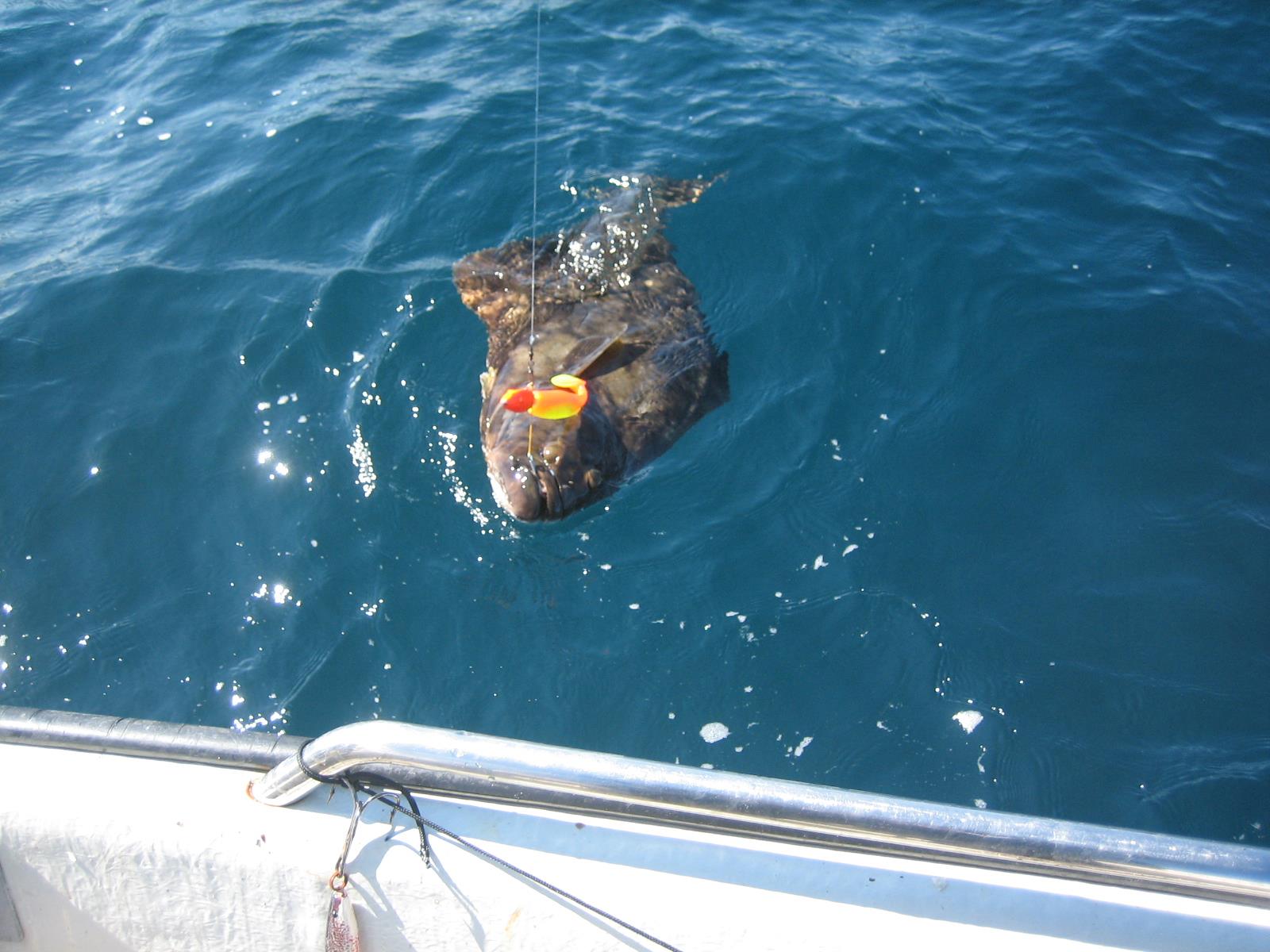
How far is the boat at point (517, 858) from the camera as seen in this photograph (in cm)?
243

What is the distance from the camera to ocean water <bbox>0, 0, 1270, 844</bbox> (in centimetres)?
503

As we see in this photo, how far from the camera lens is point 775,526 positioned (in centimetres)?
586

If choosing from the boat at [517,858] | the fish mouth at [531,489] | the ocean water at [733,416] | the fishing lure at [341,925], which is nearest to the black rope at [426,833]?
the boat at [517,858]

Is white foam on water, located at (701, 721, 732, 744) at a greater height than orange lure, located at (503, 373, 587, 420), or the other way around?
orange lure, located at (503, 373, 587, 420)

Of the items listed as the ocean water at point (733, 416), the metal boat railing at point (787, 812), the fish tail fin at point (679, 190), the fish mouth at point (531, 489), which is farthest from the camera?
the fish tail fin at point (679, 190)

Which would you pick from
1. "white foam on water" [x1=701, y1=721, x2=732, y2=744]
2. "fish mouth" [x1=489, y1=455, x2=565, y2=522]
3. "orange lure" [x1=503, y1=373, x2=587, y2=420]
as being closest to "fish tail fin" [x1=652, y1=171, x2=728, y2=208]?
"orange lure" [x1=503, y1=373, x2=587, y2=420]

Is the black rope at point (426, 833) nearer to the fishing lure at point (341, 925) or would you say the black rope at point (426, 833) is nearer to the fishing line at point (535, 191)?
the fishing lure at point (341, 925)

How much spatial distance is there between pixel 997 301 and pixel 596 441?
3.55 m

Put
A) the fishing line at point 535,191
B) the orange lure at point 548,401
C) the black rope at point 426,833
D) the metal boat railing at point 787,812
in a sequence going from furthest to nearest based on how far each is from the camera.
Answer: the fishing line at point 535,191 → the orange lure at point 548,401 → the black rope at point 426,833 → the metal boat railing at point 787,812

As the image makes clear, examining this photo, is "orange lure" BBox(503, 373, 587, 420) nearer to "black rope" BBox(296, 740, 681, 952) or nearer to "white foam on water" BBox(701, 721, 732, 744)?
"white foam on water" BBox(701, 721, 732, 744)

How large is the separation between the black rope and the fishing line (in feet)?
12.5

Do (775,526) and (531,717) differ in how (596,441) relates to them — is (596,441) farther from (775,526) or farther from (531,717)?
(531,717)

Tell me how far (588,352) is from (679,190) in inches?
106

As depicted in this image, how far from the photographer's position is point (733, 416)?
652 cm
